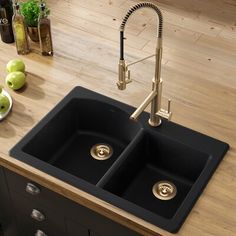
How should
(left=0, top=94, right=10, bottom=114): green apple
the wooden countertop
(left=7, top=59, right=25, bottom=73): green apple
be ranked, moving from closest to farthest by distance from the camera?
the wooden countertop → (left=0, top=94, right=10, bottom=114): green apple → (left=7, top=59, right=25, bottom=73): green apple

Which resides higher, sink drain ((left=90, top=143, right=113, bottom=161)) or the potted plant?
the potted plant

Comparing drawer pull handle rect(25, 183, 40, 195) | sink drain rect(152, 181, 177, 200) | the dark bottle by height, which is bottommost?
sink drain rect(152, 181, 177, 200)

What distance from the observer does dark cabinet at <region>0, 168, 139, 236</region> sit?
5.80ft

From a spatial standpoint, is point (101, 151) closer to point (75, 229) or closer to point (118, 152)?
point (118, 152)

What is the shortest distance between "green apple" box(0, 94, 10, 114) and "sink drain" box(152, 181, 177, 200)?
628mm

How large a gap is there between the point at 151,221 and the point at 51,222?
1.75 feet

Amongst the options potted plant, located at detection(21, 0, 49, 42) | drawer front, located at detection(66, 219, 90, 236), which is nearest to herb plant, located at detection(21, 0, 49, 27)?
potted plant, located at detection(21, 0, 49, 42)

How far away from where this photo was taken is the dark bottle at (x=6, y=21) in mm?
2148

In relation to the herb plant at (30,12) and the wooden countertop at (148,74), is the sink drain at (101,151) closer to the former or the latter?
the wooden countertop at (148,74)

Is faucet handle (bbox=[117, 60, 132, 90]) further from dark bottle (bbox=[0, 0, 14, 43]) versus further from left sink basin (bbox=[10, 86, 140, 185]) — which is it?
dark bottle (bbox=[0, 0, 14, 43])

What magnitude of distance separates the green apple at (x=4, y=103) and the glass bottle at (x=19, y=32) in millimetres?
328

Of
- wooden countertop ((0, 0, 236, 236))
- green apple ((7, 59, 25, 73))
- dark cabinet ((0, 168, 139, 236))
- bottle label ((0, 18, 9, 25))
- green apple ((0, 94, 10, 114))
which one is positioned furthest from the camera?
bottle label ((0, 18, 9, 25))

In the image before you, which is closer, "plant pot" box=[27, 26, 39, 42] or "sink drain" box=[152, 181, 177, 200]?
"sink drain" box=[152, 181, 177, 200]

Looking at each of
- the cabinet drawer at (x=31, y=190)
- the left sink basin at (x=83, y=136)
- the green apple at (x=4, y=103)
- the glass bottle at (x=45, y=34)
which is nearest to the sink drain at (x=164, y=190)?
the left sink basin at (x=83, y=136)
